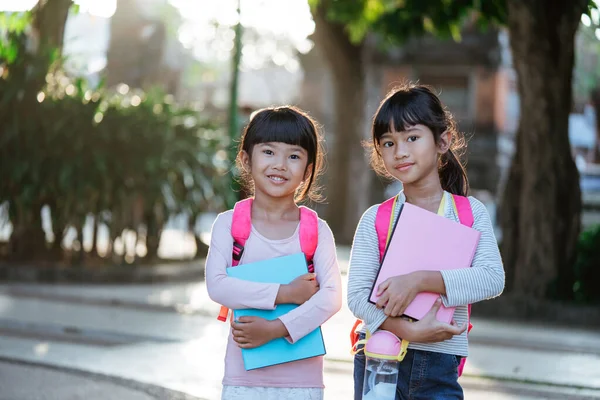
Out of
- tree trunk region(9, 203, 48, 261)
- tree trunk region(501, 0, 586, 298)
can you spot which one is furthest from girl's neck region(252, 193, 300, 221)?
tree trunk region(9, 203, 48, 261)

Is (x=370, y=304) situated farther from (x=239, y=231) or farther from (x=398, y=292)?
(x=239, y=231)

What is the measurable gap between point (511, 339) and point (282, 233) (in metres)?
5.25

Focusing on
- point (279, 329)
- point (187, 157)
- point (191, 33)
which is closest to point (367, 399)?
point (279, 329)

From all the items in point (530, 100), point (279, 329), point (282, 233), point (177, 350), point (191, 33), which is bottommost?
point (177, 350)

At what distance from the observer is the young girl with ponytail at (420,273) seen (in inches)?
125

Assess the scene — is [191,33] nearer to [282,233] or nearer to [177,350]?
[177,350]

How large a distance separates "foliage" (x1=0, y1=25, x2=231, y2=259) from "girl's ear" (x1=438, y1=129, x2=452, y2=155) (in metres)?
8.85

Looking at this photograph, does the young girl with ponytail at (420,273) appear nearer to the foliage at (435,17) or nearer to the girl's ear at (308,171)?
the girl's ear at (308,171)

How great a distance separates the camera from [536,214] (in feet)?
34.0

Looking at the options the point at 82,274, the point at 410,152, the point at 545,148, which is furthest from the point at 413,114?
the point at 82,274

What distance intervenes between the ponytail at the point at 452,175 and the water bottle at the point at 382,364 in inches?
25.1

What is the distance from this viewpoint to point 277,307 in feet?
11.1

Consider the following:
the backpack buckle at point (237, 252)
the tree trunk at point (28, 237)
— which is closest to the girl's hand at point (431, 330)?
the backpack buckle at point (237, 252)

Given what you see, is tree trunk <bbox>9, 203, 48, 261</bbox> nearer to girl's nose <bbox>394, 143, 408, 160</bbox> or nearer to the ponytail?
the ponytail
